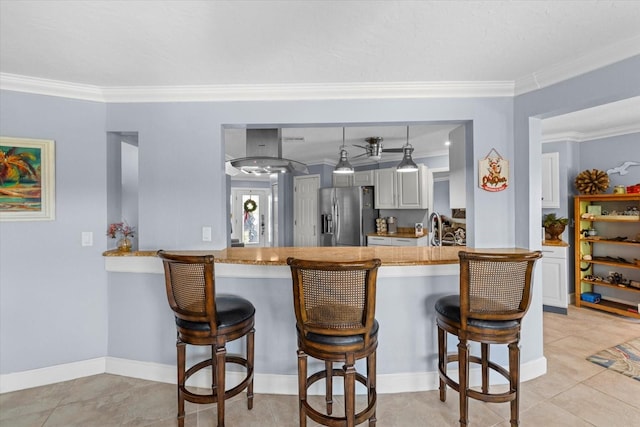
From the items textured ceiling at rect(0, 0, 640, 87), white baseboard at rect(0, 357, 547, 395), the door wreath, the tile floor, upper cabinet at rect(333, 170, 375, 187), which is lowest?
the tile floor

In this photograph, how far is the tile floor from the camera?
1.91m

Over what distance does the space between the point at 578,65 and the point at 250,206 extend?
25.0 ft

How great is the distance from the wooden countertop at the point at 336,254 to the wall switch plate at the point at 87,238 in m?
0.15

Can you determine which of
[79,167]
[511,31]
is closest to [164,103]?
[79,167]

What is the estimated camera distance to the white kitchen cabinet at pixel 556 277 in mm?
3727

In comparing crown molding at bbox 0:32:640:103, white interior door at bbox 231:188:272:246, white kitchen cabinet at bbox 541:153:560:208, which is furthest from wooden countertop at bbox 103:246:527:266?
white interior door at bbox 231:188:272:246

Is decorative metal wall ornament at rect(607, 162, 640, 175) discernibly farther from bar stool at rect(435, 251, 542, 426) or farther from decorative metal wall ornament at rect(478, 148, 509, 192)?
bar stool at rect(435, 251, 542, 426)

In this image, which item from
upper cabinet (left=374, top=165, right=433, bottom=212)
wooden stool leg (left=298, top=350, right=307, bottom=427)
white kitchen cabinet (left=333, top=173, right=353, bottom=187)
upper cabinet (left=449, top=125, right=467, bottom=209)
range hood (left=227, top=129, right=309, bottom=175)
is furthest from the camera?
white kitchen cabinet (left=333, top=173, right=353, bottom=187)

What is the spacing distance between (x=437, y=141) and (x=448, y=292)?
2755 millimetres

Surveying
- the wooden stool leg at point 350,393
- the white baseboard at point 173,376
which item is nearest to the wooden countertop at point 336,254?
the wooden stool leg at point 350,393

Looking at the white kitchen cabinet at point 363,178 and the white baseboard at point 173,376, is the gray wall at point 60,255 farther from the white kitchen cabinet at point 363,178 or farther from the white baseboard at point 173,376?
the white kitchen cabinet at point 363,178

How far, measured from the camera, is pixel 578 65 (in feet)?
6.63

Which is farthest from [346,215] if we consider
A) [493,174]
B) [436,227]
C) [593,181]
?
[593,181]

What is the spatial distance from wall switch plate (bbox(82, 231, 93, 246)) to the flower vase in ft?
0.66
